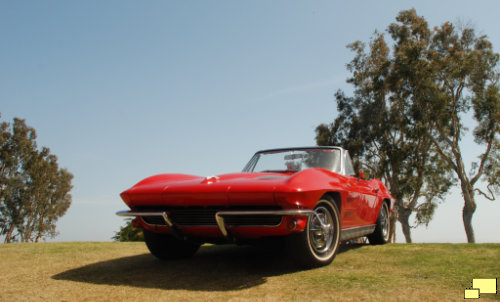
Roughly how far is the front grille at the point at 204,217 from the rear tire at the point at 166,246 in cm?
43

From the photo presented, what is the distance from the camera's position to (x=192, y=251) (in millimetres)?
5137

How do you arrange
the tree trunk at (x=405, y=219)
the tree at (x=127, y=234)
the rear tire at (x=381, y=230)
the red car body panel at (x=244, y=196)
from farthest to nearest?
the tree trunk at (x=405, y=219) → the tree at (x=127, y=234) → the rear tire at (x=381, y=230) → the red car body panel at (x=244, y=196)

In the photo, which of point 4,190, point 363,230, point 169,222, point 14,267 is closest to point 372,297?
point 169,222

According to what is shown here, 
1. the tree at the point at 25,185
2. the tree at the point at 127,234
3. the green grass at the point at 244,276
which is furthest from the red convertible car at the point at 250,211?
the tree at the point at 25,185

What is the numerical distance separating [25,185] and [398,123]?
1218 inches

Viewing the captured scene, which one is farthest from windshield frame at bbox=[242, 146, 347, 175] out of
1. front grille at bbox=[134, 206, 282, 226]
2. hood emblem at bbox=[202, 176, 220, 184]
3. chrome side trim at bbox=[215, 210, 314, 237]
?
chrome side trim at bbox=[215, 210, 314, 237]

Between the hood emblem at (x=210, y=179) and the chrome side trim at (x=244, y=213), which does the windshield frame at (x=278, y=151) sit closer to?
the hood emblem at (x=210, y=179)

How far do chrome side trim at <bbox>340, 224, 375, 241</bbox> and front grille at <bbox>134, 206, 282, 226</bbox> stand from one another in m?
1.15

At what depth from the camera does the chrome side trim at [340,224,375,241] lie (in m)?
4.64

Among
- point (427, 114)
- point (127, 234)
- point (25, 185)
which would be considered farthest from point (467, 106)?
point (25, 185)

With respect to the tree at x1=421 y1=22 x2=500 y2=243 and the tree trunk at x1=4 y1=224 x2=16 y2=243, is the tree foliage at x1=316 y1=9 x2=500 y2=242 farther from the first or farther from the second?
the tree trunk at x1=4 y1=224 x2=16 y2=243

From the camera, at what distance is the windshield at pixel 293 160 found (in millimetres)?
5371

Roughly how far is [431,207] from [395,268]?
26681 mm

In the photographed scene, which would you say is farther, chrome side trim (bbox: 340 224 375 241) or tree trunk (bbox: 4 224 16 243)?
tree trunk (bbox: 4 224 16 243)
